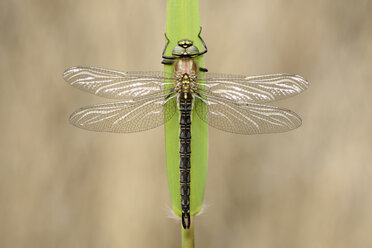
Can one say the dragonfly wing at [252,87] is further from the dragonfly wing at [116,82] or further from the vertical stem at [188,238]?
the vertical stem at [188,238]

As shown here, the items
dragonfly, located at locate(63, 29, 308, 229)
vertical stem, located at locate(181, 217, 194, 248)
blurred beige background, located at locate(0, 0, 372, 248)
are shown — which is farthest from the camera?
blurred beige background, located at locate(0, 0, 372, 248)

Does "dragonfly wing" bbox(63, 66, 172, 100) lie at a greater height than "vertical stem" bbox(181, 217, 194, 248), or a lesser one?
greater

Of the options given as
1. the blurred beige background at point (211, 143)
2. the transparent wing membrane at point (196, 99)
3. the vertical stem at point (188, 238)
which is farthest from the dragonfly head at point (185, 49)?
the vertical stem at point (188, 238)

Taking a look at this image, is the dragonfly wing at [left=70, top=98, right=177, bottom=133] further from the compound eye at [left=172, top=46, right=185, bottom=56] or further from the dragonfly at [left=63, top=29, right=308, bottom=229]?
the compound eye at [left=172, top=46, right=185, bottom=56]

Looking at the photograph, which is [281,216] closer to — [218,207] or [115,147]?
[218,207]

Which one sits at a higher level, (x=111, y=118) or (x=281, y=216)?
(x=111, y=118)

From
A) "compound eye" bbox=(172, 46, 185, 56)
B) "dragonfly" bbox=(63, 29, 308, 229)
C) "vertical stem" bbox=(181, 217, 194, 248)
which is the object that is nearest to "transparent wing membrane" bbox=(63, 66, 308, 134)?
"dragonfly" bbox=(63, 29, 308, 229)
